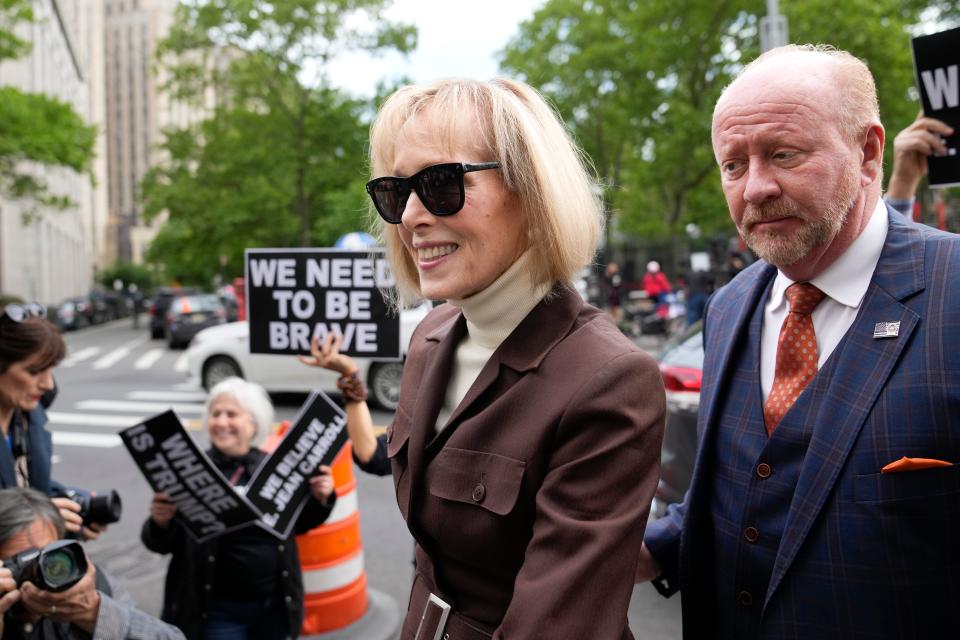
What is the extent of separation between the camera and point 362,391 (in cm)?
330

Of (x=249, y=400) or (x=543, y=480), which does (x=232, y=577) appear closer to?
(x=249, y=400)

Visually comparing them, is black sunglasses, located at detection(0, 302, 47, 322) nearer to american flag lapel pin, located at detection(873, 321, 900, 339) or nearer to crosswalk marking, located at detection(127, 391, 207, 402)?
american flag lapel pin, located at detection(873, 321, 900, 339)

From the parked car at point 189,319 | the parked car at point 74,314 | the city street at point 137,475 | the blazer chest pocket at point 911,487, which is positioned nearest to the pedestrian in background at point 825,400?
the blazer chest pocket at point 911,487

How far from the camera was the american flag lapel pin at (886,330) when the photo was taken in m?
1.54

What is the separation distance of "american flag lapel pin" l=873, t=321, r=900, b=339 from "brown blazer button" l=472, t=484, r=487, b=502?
0.79 meters

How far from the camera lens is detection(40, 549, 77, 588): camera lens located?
227 cm

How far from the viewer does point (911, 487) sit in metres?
1.45

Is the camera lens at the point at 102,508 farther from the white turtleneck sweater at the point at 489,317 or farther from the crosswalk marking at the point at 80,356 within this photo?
the crosswalk marking at the point at 80,356

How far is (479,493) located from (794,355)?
0.74 meters

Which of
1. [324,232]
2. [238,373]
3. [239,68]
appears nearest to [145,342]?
[324,232]

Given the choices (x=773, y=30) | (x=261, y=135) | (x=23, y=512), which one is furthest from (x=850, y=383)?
(x=261, y=135)

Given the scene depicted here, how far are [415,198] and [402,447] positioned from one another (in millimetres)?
499

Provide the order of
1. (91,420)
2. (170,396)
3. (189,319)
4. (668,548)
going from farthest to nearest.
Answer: (189,319), (170,396), (91,420), (668,548)

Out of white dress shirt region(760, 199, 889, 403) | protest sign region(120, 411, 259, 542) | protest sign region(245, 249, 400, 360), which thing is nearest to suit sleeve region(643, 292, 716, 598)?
white dress shirt region(760, 199, 889, 403)
